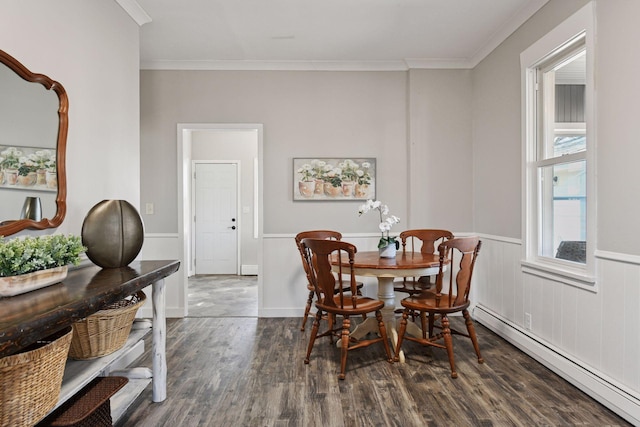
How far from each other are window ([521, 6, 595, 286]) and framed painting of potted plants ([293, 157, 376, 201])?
61.1 inches

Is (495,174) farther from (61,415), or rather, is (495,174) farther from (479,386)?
(61,415)

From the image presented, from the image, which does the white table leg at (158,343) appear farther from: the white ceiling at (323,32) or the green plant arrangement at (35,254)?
the white ceiling at (323,32)

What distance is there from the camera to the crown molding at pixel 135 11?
2793mm

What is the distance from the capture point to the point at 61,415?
4.89 ft

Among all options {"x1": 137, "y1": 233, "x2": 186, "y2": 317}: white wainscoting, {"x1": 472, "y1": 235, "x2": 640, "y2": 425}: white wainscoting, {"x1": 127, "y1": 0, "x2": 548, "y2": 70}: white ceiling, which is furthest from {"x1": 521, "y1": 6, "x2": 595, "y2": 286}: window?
{"x1": 137, "y1": 233, "x2": 186, "y2": 317}: white wainscoting

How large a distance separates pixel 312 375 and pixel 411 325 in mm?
975

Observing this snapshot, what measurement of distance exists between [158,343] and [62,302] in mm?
1014

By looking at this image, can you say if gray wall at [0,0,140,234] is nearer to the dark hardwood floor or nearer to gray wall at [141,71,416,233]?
gray wall at [141,71,416,233]

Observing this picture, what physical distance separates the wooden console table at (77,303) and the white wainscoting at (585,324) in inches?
97.3

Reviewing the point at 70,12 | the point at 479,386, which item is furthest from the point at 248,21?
the point at 479,386

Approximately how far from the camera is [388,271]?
2672 millimetres

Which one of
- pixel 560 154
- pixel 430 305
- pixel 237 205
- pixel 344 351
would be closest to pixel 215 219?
pixel 237 205

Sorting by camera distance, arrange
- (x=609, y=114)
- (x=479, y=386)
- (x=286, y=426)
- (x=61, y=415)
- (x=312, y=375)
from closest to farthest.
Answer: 1. (x=61, y=415)
2. (x=286, y=426)
3. (x=609, y=114)
4. (x=479, y=386)
5. (x=312, y=375)

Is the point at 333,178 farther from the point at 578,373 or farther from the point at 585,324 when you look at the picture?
the point at 578,373
